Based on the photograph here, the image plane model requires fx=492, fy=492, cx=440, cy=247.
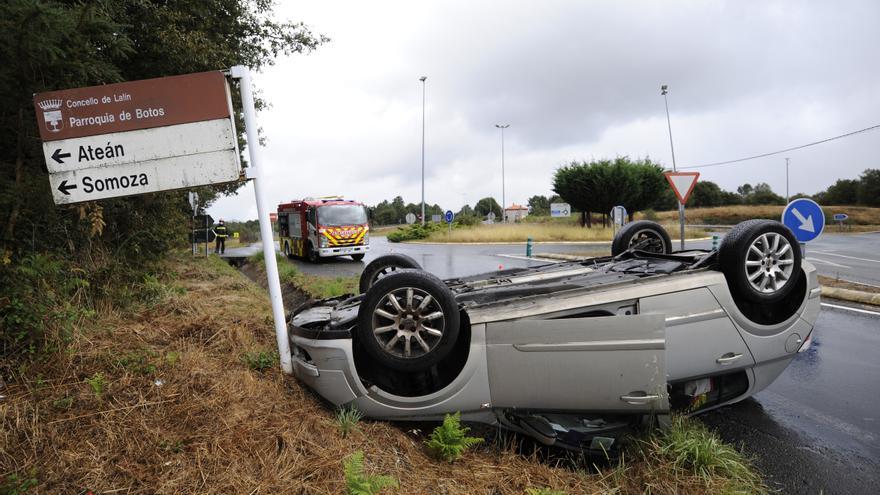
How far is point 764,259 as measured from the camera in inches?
133

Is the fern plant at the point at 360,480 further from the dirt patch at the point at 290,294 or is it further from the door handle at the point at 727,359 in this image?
the dirt patch at the point at 290,294

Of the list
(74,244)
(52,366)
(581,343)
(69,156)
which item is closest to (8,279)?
(52,366)

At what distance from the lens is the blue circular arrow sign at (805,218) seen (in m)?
6.61

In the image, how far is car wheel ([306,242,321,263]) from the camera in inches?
745

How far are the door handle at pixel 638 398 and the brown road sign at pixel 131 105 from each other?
3.25 meters

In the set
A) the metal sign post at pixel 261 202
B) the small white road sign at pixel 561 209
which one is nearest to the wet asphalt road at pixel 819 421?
the metal sign post at pixel 261 202

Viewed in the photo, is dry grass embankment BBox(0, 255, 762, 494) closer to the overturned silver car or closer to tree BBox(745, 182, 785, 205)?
the overturned silver car

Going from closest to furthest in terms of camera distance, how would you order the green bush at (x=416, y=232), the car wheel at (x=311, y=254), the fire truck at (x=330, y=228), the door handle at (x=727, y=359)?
the door handle at (x=727, y=359), the fire truck at (x=330, y=228), the car wheel at (x=311, y=254), the green bush at (x=416, y=232)

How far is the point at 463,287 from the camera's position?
4.05m

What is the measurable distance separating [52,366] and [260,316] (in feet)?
7.82

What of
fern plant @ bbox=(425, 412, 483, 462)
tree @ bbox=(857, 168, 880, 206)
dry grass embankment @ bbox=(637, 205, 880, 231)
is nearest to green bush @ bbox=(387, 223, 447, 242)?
dry grass embankment @ bbox=(637, 205, 880, 231)

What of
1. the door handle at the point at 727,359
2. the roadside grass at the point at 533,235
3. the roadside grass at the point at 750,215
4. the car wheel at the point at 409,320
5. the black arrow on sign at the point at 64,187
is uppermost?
the black arrow on sign at the point at 64,187

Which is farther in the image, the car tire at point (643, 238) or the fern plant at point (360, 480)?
the car tire at point (643, 238)

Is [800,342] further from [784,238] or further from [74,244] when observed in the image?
[74,244]
